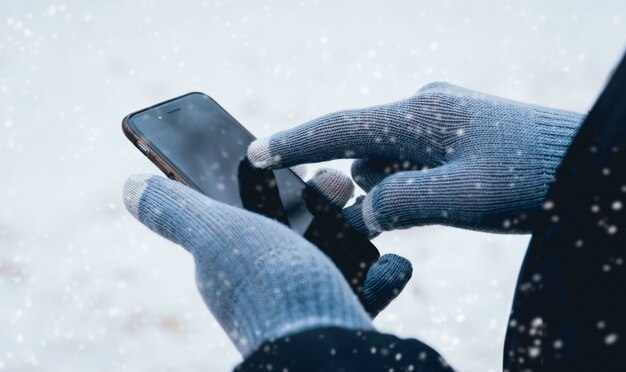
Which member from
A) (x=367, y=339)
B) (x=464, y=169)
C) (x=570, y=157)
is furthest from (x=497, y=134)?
(x=367, y=339)

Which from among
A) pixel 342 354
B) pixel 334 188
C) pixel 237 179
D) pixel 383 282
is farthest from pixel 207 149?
pixel 342 354

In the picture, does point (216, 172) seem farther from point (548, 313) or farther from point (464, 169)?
point (548, 313)

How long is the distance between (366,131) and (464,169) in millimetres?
125

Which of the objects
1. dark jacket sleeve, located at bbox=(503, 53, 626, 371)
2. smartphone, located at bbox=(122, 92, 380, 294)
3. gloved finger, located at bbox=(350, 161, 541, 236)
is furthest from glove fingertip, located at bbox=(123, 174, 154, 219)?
dark jacket sleeve, located at bbox=(503, 53, 626, 371)

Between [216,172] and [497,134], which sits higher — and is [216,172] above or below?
below

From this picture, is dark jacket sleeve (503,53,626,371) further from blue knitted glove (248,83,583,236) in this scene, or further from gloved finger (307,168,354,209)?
gloved finger (307,168,354,209)

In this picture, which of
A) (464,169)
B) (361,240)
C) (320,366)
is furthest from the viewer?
(361,240)

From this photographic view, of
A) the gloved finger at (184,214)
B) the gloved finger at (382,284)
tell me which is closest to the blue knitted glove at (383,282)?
the gloved finger at (382,284)

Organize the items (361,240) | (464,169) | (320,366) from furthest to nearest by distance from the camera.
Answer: (361,240) < (464,169) < (320,366)

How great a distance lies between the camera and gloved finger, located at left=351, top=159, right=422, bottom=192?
667 mm

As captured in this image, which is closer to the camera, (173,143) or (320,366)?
(320,366)

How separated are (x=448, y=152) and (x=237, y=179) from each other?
0.27 metres

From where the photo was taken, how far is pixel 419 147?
62cm

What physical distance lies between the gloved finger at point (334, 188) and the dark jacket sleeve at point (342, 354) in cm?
39
